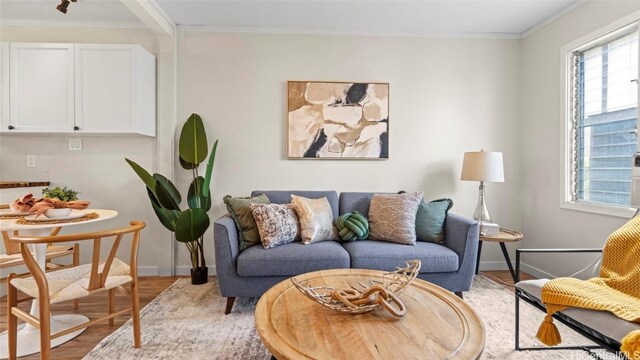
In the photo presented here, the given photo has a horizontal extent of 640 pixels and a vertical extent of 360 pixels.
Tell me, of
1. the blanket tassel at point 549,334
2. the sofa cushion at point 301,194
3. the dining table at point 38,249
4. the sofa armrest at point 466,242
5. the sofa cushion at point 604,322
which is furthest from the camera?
the sofa cushion at point 301,194

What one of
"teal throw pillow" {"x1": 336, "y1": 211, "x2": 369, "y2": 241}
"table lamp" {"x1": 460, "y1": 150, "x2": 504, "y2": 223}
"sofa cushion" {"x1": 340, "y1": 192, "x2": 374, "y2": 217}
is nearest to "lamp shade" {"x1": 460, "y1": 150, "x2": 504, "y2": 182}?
"table lamp" {"x1": 460, "y1": 150, "x2": 504, "y2": 223}

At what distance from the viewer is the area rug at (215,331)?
5.88 ft

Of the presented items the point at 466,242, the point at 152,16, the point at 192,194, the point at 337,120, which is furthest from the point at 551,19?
the point at 192,194

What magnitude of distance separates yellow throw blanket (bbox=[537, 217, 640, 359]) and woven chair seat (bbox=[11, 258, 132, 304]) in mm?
2289

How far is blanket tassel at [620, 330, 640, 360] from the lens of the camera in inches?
44.8

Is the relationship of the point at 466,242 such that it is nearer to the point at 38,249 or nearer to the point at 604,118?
the point at 604,118

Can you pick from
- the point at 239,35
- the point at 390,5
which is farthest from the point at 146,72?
the point at 390,5

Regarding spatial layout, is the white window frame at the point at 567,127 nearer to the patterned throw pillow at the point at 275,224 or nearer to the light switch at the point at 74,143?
the patterned throw pillow at the point at 275,224

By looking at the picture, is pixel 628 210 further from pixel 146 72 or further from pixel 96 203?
pixel 96 203

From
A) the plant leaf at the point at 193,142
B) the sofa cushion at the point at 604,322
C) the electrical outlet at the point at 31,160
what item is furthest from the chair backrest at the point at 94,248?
the sofa cushion at the point at 604,322

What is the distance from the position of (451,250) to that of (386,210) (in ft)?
1.98

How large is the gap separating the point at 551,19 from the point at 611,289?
8.58 feet

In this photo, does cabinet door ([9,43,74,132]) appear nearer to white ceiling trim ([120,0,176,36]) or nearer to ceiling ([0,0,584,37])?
ceiling ([0,0,584,37])

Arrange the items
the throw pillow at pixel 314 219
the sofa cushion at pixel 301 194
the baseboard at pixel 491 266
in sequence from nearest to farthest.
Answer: the throw pillow at pixel 314 219 < the sofa cushion at pixel 301 194 < the baseboard at pixel 491 266
